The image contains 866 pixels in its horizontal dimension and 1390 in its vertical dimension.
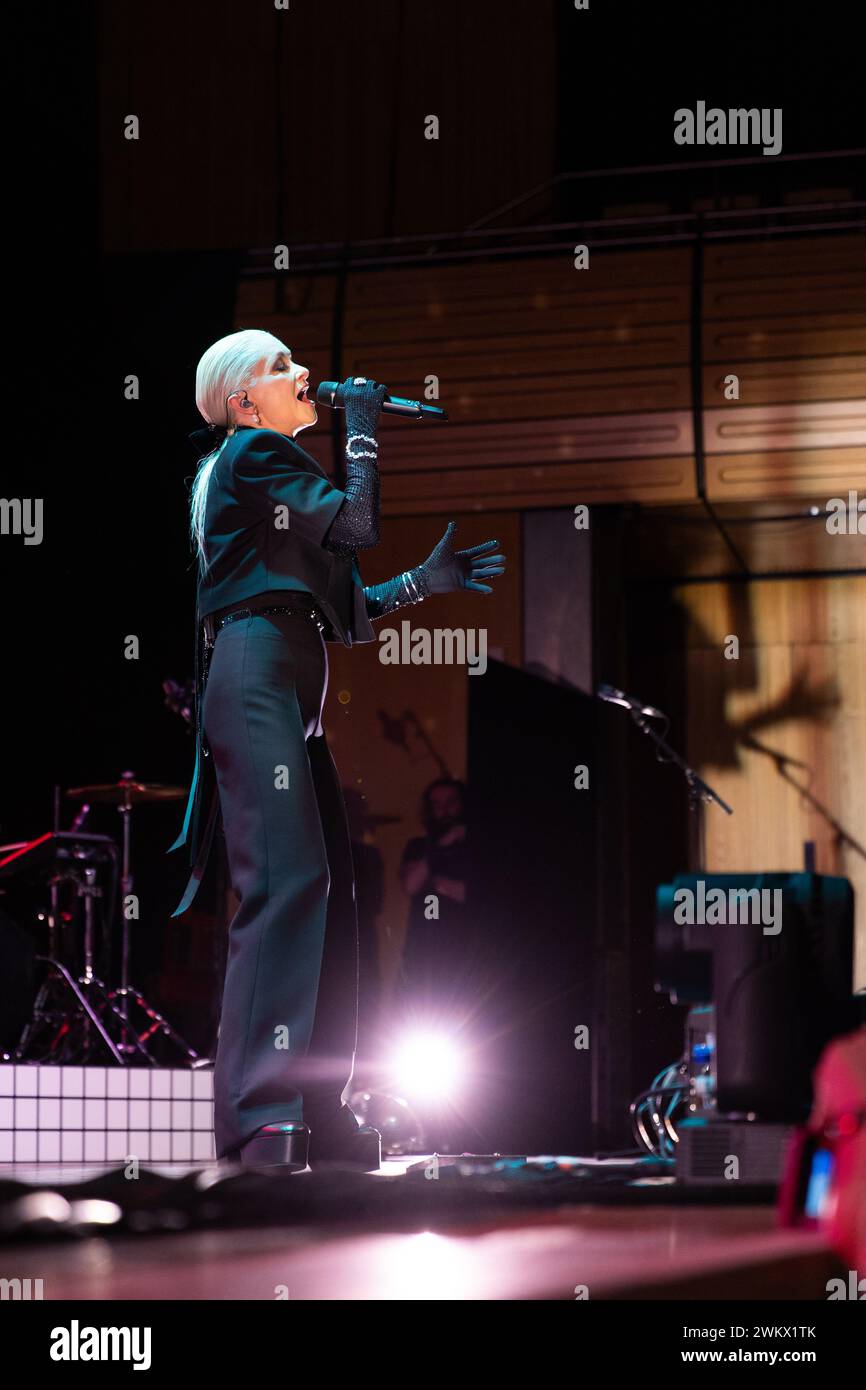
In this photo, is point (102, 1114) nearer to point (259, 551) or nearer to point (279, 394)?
point (259, 551)

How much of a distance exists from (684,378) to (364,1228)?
17.6 ft

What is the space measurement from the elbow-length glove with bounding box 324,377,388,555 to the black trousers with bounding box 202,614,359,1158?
0.19m

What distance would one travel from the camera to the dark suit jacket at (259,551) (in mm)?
2648

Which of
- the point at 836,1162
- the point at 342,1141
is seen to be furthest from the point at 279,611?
the point at 836,1162

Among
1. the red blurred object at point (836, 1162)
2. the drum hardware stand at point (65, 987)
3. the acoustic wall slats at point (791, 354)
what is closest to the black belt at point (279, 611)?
the red blurred object at point (836, 1162)

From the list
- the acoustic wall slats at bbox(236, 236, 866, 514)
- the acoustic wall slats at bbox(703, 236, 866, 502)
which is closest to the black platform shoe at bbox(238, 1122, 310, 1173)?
the acoustic wall slats at bbox(236, 236, 866, 514)

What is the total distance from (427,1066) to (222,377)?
13.4 ft

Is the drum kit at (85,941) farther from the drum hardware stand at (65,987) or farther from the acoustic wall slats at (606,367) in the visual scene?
the acoustic wall slats at (606,367)

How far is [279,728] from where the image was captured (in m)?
2.55

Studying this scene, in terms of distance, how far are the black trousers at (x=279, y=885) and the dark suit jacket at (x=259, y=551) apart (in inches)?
2.5
